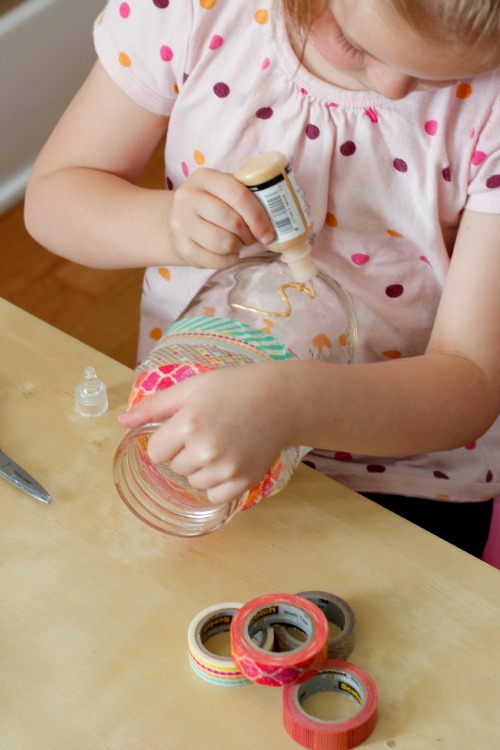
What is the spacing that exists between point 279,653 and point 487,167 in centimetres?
42

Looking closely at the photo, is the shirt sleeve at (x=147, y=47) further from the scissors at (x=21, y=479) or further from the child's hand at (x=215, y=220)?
the scissors at (x=21, y=479)

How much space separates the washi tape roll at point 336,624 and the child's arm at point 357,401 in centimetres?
8

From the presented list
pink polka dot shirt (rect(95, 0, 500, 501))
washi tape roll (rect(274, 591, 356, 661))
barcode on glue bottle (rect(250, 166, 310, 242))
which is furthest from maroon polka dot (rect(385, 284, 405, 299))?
washi tape roll (rect(274, 591, 356, 661))

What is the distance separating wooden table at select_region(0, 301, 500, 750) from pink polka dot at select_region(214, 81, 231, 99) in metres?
0.28

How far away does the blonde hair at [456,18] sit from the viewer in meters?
0.53

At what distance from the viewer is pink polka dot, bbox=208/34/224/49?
79 cm

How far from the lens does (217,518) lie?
24.3 inches

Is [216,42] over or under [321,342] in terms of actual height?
over

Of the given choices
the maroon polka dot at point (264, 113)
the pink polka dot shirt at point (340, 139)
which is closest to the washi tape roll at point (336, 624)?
the pink polka dot shirt at point (340, 139)

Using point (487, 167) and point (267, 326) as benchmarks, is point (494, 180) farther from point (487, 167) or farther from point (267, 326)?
point (267, 326)

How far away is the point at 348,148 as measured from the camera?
783mm

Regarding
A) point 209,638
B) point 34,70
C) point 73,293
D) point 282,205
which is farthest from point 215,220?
point 34,70

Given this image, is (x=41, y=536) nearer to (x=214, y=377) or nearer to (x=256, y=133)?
(x=214, y=377)

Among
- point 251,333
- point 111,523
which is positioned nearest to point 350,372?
point 251,333
